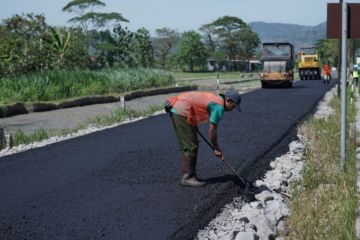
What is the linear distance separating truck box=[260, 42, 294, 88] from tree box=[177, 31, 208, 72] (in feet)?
165

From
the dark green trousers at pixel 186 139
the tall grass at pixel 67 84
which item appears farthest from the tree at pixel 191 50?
the dark green trousers at pixel 186 139

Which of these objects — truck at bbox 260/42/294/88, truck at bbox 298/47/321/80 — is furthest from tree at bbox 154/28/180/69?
truck at bbox 260/42/294/88

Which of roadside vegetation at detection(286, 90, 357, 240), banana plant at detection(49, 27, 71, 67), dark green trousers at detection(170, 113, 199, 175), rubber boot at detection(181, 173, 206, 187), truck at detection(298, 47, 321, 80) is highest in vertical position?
banana plant at detection(49, 27, 71, 67)

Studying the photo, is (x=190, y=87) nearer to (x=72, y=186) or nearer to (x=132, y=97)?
(x=132, y=97)

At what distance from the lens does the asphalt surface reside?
17.7 ft

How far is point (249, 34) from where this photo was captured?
94.2 metres

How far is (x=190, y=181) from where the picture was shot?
22.7 feet

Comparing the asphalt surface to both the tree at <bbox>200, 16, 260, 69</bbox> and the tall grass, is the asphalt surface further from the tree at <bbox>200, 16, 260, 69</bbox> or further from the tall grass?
the tree at <bbox>200, 16, 260, 69</bbox>

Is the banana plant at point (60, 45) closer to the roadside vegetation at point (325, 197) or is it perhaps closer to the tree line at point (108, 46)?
the tree line at point (108, 46)

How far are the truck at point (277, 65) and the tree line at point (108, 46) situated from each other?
1132cm

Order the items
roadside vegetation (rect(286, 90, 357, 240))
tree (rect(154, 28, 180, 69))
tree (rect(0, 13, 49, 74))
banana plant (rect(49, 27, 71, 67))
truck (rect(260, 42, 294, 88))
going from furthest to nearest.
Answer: tree (rect(154, 28, 180, 69)) → truck (rect(260, 42, 294, 88)) → banana plant (rect(49, 27, 71, 67)) → tree (rect(0, 13, 49, 74)) → roadside vegetation (rect(286, 90, 357, 240))

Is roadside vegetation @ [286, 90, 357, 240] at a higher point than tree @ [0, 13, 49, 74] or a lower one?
lower

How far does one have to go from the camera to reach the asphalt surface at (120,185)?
541 centimetres

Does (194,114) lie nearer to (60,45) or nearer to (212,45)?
(60,45)
